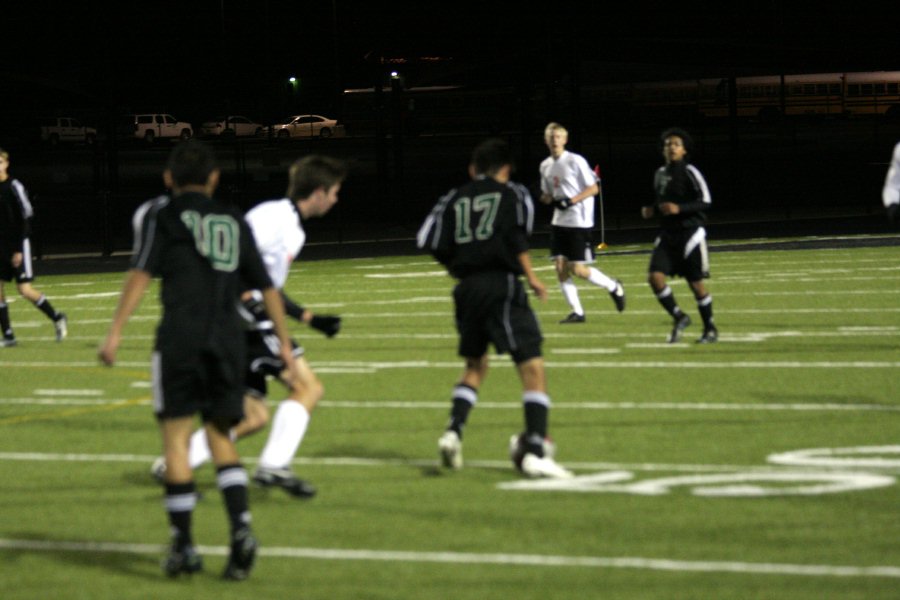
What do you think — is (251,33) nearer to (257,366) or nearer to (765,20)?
(765,20)

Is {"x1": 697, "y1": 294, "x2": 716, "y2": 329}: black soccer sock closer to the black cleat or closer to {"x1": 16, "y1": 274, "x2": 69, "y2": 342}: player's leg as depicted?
A: the black cleat

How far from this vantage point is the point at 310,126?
67.0 m

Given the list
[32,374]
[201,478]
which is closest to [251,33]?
[32,374]

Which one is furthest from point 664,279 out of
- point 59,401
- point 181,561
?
point 181,561

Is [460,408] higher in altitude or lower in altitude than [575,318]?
higher

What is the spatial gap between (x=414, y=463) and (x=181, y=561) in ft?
9.37

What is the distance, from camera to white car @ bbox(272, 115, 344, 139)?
67.7 metres

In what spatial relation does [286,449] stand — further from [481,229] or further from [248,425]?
[481,229]

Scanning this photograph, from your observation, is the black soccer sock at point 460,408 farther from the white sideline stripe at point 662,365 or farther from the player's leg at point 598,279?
the player's leg at point 598,279

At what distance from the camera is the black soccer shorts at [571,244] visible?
17391 millimetres

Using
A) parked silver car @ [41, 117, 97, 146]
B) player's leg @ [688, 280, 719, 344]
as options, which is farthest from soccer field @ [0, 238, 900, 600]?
parked silver car @ [41, 117, 97, 146]

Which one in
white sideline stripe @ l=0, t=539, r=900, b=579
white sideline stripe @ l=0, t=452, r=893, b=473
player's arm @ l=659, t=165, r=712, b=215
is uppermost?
player's arm @ l=659, t=165, r=712, b=215

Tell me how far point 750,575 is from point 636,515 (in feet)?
4.16

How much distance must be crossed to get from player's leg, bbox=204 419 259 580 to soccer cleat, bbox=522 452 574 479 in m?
2.37
